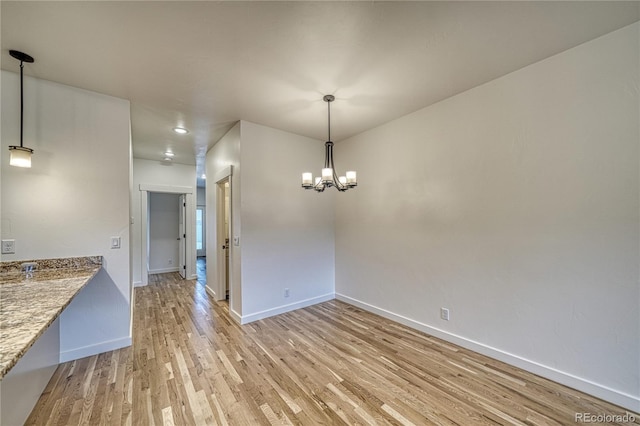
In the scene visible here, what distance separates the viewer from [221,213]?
14.8 feet

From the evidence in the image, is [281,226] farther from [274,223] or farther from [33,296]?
[33,296]

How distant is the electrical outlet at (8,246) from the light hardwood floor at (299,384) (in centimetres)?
120

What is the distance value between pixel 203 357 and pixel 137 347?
0.84m

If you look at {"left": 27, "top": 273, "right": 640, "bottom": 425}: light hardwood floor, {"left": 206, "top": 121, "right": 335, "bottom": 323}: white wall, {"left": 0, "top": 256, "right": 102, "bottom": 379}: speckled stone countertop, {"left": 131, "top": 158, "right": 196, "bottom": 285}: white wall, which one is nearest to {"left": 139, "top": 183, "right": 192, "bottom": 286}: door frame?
{"left": 131, "top": 158, "right": 196, "bottom": 285}: white wall

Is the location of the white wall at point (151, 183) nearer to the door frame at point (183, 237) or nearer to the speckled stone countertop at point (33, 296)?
the door frame at point (183, 237)

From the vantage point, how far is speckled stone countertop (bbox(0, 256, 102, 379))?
3.36 feet

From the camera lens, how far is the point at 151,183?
5.52m

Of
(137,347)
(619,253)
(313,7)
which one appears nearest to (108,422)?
(137,347)

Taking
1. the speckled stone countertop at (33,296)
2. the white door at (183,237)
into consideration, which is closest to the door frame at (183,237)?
the white door at (183,237)

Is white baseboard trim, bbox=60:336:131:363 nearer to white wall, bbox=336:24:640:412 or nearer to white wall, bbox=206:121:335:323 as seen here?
white wall, bbox=206:121:335:323

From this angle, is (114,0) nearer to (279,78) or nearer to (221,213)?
(279,78)

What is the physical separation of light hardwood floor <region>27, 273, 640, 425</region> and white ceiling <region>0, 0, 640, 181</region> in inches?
109

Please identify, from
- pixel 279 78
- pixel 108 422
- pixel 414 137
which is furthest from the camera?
pixel 414 137

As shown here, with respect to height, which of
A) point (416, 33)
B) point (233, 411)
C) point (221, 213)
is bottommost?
point (233, 411)
